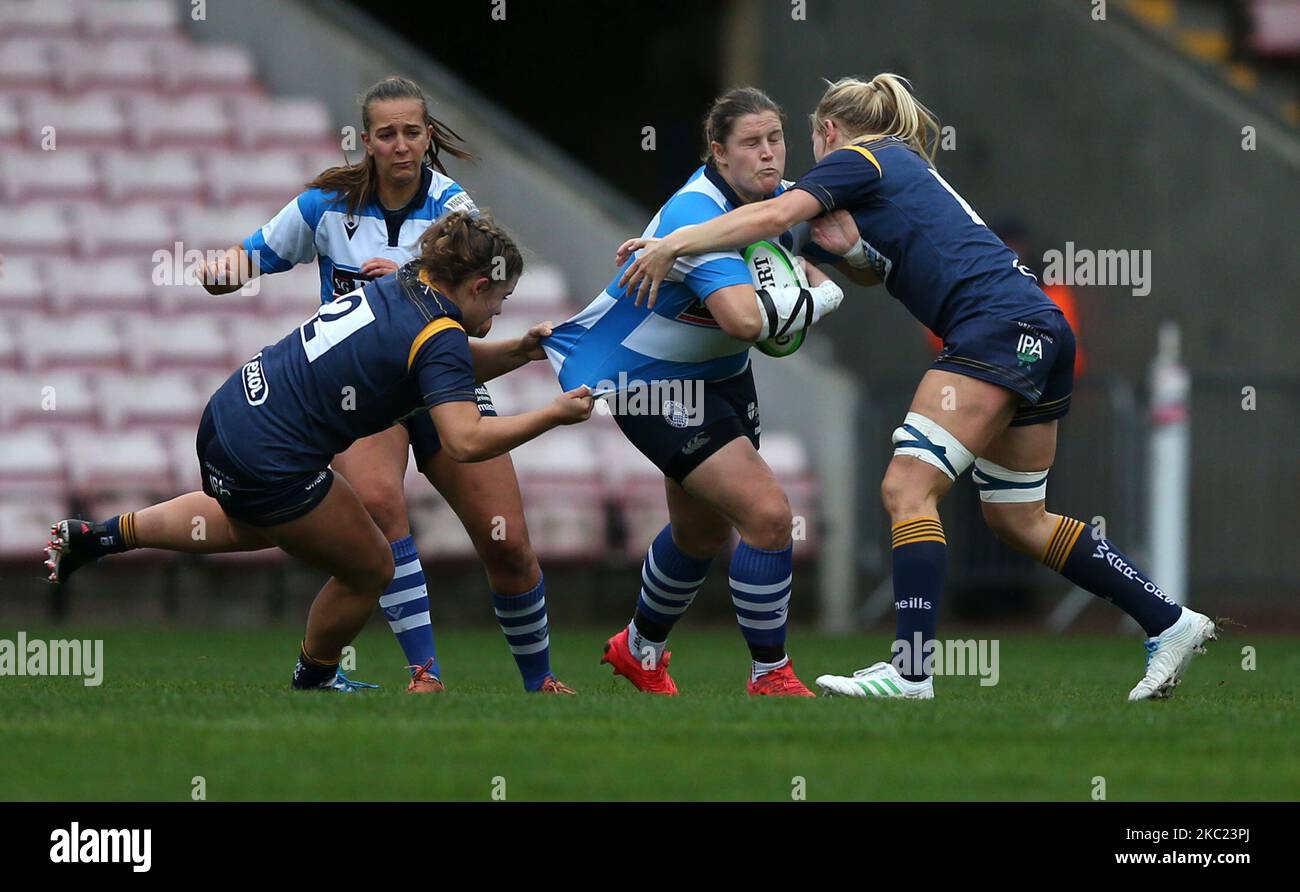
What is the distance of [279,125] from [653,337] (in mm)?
8699

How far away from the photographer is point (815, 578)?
12.9 meters

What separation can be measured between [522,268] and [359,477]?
1098mm

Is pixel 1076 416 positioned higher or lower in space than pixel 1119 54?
lower

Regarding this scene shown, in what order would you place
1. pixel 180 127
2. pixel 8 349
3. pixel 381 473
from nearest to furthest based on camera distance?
1. pixel 381 473
2. pixel 8 349
3. pixel 180 127

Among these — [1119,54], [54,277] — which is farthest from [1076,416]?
[54,277]

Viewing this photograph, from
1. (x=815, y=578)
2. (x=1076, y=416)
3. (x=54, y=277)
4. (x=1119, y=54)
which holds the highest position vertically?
(x=1119, y=54)

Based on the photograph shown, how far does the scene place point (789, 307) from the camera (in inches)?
241

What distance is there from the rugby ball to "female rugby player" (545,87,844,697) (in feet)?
0.24

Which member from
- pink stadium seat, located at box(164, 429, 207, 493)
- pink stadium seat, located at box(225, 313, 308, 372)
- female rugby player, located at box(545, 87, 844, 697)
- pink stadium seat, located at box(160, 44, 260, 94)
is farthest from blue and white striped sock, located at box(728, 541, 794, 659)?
pink stadium seat, located at box(160, 44, 260, 94)

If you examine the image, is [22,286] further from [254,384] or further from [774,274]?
[774,274]

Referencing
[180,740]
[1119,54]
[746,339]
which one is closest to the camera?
[180,740]

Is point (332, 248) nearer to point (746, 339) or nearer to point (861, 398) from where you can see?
point (746, 339)

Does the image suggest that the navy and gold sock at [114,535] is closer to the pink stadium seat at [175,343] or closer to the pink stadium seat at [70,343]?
the pink stadium seat at [175,343]

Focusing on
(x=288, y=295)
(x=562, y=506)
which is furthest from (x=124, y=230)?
(x=562, y=506)
